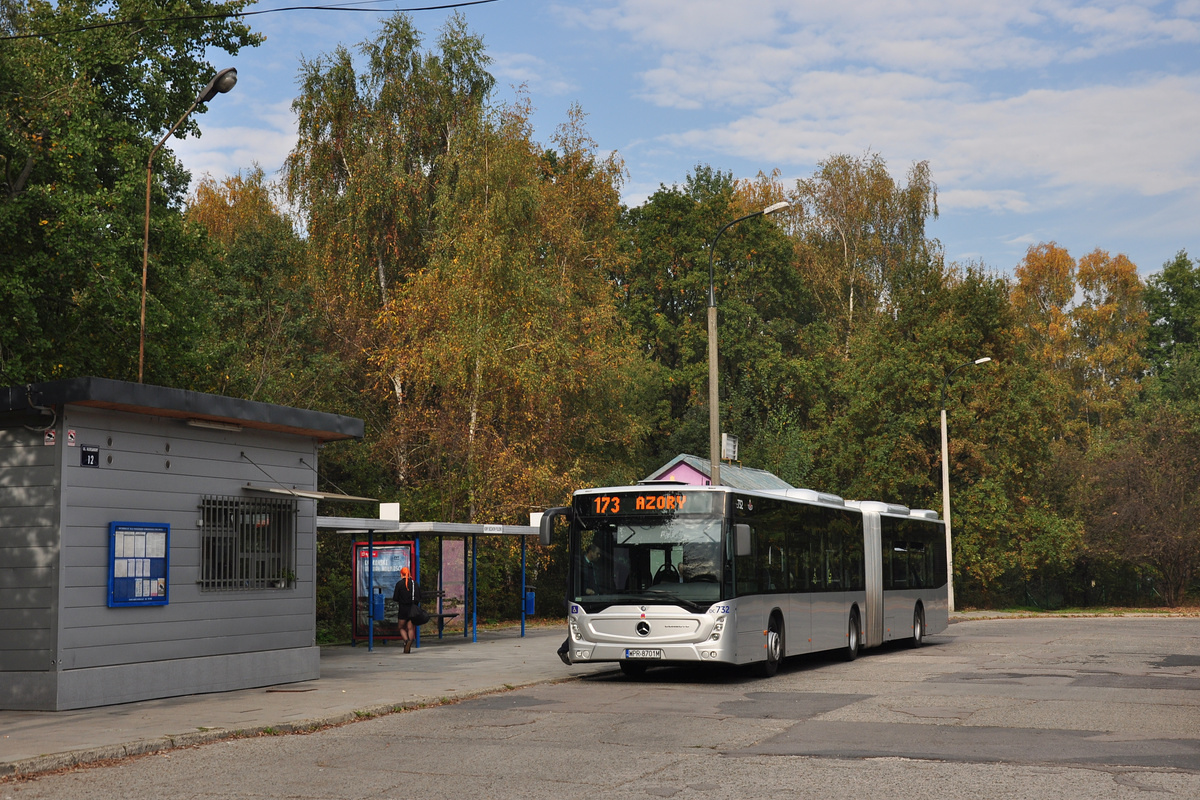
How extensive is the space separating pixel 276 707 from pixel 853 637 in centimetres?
1247

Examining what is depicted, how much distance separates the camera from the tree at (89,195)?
73.5 ft

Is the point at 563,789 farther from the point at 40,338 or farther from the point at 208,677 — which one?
the point at 40,338

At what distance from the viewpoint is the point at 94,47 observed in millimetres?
24766

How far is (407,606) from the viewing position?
23.0 meters

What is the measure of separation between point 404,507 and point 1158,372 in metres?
54.6

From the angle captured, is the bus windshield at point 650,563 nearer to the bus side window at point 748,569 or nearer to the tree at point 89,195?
the bus side window at point 748,569

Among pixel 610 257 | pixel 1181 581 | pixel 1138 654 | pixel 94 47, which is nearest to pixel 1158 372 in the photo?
pixel 1181 581

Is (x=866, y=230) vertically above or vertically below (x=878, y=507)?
above

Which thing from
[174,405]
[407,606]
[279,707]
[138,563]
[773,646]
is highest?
[174,405]

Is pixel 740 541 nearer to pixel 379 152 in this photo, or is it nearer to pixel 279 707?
pixel 279 707

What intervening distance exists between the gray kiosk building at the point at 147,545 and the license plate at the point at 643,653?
4437 mm

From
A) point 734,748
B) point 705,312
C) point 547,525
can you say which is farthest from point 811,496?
point 705,312

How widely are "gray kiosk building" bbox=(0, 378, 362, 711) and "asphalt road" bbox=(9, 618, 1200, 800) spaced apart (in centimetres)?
312

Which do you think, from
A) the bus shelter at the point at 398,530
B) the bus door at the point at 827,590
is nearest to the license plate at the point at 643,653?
the bus door at the point at 827,590
